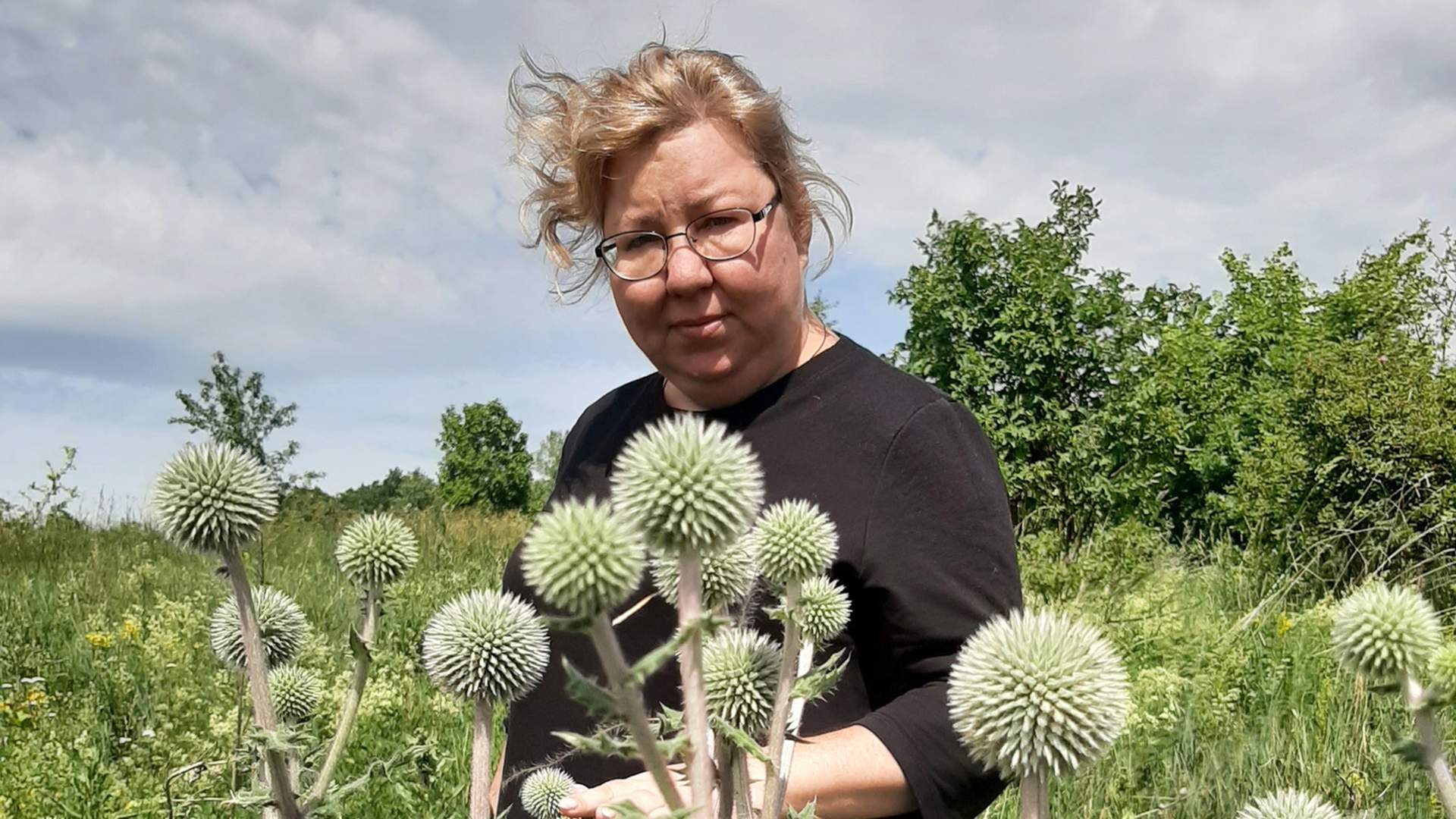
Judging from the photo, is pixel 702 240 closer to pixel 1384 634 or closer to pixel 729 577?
pixel 729 577

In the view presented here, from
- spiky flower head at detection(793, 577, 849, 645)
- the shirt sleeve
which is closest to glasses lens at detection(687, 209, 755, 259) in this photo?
the shirt sleeve

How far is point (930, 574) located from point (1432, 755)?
1339 millimetres

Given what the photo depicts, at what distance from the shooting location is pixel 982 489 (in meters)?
2.45

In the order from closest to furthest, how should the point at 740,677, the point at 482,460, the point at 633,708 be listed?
1. the point at 633,708
2. the point at 740,677
3. the point at 482,460

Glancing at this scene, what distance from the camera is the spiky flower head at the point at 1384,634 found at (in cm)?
118

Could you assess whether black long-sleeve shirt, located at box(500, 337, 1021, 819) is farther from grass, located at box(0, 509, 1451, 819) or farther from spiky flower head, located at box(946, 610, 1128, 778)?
spiky flower head, located at box(946, 610, 1128, 778)

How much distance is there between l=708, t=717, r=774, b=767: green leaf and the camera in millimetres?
864

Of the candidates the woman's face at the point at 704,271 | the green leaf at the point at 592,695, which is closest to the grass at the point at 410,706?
the green leaf at the point at 592,695

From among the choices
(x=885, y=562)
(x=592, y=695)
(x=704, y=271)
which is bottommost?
(x=592, y=695)

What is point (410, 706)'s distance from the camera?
14.6ft

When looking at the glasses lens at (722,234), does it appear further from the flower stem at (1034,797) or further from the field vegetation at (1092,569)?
the flower stem at (1034,797)

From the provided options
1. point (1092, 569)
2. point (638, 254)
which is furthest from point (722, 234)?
point (1092, 569)

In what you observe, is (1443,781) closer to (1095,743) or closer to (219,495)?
(1095,743)

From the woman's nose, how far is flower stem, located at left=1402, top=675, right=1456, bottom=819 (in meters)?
1.77
